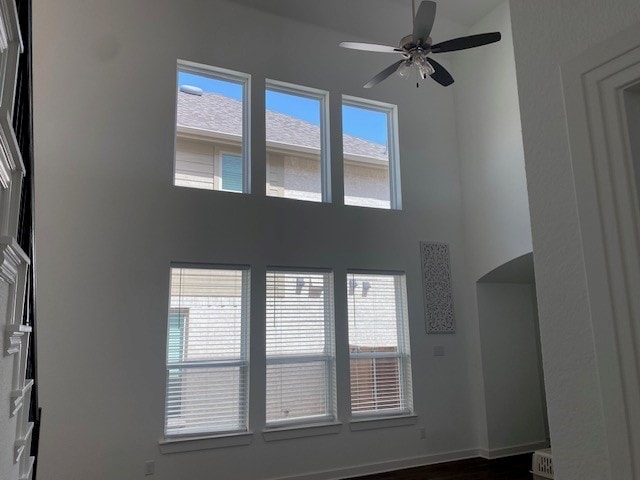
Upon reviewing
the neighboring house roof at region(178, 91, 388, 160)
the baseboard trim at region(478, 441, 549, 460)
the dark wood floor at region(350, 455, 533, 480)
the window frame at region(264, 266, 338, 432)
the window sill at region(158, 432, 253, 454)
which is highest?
the neighboring house roof at region(178, 91, 388, 160)

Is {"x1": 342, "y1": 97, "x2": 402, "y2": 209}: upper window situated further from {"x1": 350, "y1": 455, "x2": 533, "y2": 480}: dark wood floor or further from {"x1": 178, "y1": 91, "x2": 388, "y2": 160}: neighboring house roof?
{"x1": 350, "y1": 455, "x2": 533, "y2": 480}: dark wood floor

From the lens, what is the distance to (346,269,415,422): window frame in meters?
5.74

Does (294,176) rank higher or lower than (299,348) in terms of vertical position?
higher

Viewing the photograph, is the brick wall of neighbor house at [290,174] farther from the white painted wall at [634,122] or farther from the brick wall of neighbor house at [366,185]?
the white painted wall at [634,122]

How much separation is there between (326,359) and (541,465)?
257cm

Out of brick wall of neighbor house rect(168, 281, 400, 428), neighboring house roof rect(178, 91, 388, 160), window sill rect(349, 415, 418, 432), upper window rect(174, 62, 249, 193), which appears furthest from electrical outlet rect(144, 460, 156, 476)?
neighboring house roof rect(178, 91, 388, 160)

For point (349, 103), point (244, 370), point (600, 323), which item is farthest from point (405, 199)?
point (600, 323)

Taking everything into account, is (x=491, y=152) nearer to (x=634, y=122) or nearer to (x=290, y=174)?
(x=290, y=174)

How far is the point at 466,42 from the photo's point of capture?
149 inches

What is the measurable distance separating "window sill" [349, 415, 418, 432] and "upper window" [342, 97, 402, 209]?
8.34ft

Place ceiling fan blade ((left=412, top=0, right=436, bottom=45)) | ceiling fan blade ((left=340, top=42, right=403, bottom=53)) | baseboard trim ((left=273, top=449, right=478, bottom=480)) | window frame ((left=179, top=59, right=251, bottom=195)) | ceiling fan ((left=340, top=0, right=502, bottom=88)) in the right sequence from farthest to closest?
window frame ((left=179, top=59, right=251, bottom=195)), baseboard trim ((left=273, top=449, right=478, bottom=480)), ceiling fan blade ((left=340, top=42, right=403, bottom=53)), ceiling fan ((left=340, top=0, right=502, bottom=88)), ceiling fan blade ((left=412, top=0, right=436, bottom=45))

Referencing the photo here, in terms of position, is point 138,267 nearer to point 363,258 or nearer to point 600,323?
point 363,258

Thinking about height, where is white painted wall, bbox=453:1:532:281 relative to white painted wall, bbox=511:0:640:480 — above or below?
above

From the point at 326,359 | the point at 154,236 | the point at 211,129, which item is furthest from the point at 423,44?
the point at 326,359
